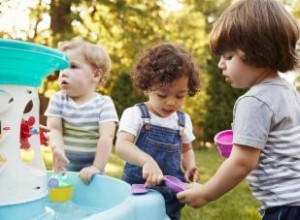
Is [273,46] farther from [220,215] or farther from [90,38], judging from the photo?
[90,38]

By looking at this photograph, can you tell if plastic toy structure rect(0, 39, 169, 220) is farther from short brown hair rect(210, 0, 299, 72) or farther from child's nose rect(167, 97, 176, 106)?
short brown hair rect(210, 0, 299, 72)

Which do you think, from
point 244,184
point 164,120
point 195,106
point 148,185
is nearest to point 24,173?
point 148,185

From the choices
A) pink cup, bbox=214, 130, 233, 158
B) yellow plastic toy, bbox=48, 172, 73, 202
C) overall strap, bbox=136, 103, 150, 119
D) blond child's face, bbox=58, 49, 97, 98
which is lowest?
yellow plastic toy, bbox=48, 172, 73, 202

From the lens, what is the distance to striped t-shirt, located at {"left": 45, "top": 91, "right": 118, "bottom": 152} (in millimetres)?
2490

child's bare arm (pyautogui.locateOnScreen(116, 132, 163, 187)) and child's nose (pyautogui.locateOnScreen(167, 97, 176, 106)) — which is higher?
child's nose (pyautogui.locateOnScreen(167, 97, 176, 106))

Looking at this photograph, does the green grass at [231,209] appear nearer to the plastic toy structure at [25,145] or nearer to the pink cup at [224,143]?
the pink cup at [224,143]

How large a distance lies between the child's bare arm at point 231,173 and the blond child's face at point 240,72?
24 centimetres

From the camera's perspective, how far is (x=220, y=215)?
3.29 metres

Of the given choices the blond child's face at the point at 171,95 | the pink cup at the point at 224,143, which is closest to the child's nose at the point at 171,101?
the blond child's face at the point at 171,95

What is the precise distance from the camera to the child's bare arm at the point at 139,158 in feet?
5.95

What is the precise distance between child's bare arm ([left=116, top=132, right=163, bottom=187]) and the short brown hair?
0.57m

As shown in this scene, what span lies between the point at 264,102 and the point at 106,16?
8.65m

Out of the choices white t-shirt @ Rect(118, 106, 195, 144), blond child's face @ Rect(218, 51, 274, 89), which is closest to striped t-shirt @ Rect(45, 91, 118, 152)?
white t-shirt @ Rect(118, 106, 195, 144)

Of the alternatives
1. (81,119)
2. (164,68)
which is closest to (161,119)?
(164,68)
